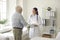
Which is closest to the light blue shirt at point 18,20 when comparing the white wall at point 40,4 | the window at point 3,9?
the window at point 3,9

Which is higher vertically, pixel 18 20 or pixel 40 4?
pixel 40 4

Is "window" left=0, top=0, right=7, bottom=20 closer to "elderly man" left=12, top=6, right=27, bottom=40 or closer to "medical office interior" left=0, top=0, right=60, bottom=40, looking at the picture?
"medical office interior" left=0, top=0, right=60, bottom=40

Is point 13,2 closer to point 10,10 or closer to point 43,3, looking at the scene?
point 10,10

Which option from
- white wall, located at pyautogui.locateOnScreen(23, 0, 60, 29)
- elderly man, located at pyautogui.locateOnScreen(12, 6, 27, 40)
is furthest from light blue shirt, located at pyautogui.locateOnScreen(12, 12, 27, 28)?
white wall, located at pyautogui.locateOnScreen(23, 0, 60, 29)

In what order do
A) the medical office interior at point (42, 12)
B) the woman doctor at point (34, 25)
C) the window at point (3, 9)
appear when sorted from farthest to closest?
the window at point (3, 9) → the medical office interior at point (42, 12) → the woman doctor at point (34, 25)

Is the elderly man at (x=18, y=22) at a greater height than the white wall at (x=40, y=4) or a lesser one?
lesser

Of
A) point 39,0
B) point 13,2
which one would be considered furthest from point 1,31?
point 39,0

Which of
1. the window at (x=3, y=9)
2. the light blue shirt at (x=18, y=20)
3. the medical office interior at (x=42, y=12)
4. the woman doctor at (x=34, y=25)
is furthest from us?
the window at (x=3, y=9)

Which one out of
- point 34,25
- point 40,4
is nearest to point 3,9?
point 40,4

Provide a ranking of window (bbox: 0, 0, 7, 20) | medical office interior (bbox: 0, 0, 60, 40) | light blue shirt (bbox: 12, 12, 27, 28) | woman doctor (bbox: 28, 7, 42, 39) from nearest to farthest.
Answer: light blue shirt (bbox: 12, 12, 27, 28)
woman doctor (bbox: 28, 7, 42, 39)
medical office interior (bbox: 0, 0, 60, 40)
window (bbox: 0, 0, 7, 20)

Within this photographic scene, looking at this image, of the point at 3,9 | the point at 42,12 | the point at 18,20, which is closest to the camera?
the point at 18,20

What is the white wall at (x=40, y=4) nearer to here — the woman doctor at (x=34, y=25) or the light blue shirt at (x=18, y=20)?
the woman doctor at (x=34, y=25)

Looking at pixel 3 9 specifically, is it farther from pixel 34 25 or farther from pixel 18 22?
pixel 18 22

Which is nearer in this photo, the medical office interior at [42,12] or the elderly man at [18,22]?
the elderly man at [18,22]
